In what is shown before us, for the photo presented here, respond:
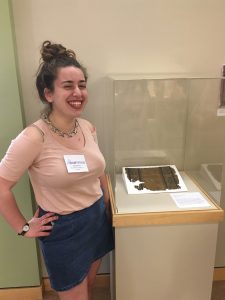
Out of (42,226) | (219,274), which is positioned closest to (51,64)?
(42,226)

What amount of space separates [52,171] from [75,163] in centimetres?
10

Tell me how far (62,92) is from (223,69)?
41.5 inches

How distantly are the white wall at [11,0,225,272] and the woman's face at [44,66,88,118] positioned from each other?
1.56 feet

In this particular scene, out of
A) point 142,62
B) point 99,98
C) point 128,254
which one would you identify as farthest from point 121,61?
point 128,254

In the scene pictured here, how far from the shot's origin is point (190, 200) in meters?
1.52

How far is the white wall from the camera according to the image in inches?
62.9

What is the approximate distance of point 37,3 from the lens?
157 cm

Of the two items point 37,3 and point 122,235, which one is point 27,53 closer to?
point 37,3

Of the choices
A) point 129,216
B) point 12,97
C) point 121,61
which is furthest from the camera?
point 121,61

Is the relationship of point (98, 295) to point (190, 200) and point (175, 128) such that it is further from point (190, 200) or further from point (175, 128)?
point (175, 128)

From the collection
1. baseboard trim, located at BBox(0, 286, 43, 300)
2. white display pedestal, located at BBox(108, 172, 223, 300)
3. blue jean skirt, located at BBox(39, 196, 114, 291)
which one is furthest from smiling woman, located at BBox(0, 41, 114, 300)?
baseboard trim, located at BBox(0, 286, 43, 300)

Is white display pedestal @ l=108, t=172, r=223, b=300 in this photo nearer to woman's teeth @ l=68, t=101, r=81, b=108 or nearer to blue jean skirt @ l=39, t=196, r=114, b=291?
blue jean skirt @ l=39, t=196, r=114, b=291

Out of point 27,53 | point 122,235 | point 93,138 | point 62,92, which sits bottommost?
point 122,235

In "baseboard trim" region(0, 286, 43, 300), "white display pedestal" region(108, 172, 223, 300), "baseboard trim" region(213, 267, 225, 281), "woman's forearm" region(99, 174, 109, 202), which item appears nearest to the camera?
"white display pedestal" region(108, 172, 223, 300)
